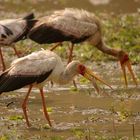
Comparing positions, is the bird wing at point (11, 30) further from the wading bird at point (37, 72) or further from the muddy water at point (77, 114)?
the wading bird at point (37, 72)

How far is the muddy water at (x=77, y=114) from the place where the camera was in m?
9.20

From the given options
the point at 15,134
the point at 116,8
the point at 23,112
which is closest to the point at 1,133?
the point at 15,134

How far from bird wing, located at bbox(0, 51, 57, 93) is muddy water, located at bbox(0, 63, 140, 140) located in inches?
21.7

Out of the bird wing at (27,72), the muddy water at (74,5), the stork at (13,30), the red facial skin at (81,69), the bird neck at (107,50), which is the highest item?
the bird wing at (27,72)

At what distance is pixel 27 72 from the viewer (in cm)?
967

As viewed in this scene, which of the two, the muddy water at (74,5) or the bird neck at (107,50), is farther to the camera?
the muddy water at (74,5)

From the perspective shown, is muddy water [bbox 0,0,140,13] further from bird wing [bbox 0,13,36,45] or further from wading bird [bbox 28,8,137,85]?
wading bird [bbox 28,8,137,85]

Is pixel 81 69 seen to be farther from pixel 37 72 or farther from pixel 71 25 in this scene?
pixel 71 25

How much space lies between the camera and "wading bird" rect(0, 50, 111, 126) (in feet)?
31.4

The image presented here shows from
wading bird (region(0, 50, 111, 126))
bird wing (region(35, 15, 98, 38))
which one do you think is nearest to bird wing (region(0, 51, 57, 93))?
wading bird (region(0, 50, 111, 126))

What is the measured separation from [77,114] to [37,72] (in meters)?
1.03

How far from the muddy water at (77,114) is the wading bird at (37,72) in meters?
0.31

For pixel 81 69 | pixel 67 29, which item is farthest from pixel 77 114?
pixel 67 29

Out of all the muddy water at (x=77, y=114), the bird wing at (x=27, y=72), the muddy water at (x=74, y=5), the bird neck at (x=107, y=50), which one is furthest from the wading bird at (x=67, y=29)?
the muddy water at (x=74, y=5)
